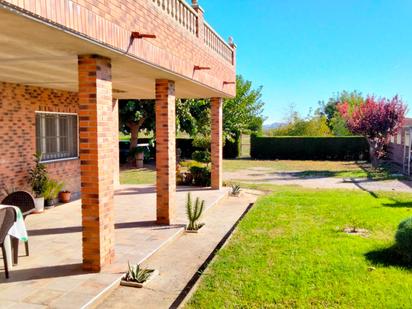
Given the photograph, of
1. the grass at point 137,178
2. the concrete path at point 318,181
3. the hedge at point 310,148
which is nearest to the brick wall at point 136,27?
the grass at point 137,178

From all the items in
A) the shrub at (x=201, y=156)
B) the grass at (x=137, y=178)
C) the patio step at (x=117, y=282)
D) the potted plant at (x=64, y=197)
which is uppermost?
the shrub at (x=201, y=156)

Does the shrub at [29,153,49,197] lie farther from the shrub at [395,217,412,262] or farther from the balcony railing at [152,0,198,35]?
the shrub at [395,217,412,262]

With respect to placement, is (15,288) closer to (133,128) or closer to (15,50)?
(15,50)

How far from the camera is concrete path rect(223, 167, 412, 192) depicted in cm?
1599

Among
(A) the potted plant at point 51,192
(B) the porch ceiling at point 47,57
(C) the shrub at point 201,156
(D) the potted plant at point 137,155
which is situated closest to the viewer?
(B) the porch ceiling at point 47,57

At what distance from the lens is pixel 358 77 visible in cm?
6838

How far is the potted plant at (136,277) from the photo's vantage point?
5504 mm

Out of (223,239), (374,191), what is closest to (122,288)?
(223,239)

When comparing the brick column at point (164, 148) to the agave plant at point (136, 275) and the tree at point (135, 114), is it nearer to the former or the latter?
the agave plant at point (136, 275)

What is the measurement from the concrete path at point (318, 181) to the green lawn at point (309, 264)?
526 cm

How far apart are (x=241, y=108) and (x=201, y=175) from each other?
53.1 feet

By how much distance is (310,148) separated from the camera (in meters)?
31.3

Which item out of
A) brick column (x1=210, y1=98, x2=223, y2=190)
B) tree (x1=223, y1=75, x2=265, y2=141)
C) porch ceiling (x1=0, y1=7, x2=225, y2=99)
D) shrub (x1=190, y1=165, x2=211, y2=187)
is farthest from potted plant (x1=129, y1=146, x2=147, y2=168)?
porch ceiling (x1=0, y1=7, x2=225, y2=99)

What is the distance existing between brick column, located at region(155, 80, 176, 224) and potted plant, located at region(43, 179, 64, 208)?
11.3ft
